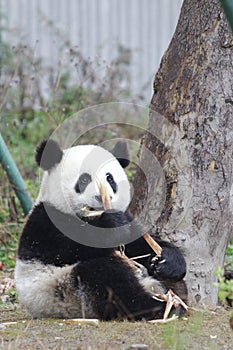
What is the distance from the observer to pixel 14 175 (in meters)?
7.23

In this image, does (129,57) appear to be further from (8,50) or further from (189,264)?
(189,264)

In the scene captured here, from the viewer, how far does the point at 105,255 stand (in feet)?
16.7

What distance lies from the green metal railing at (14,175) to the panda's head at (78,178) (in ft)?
6.04

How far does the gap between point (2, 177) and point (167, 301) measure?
3.80 meters

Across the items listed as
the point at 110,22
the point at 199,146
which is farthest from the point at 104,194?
the point at 110,22

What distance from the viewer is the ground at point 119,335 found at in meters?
4.37

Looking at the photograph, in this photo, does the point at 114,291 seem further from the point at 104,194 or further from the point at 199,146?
the point at 199,146

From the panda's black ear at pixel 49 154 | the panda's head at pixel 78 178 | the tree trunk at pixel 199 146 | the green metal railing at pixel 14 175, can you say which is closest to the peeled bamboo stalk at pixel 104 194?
the panda's head at pixel 78 178

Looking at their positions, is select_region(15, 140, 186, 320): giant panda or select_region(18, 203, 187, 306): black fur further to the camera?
select_region(18, 203, 187, 306): black fur

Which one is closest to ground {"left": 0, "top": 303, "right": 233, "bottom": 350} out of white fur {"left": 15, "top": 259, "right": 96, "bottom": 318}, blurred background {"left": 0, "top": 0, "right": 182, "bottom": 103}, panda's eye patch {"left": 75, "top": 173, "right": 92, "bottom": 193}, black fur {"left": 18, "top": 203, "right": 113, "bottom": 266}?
white fur {"left": 15, "top": 259, "right": 96, "bottom": 318}

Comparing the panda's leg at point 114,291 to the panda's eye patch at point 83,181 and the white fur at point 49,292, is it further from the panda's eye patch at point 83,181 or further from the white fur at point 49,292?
the panda's eye patch at point 83,181

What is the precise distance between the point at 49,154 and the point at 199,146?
1087 mm

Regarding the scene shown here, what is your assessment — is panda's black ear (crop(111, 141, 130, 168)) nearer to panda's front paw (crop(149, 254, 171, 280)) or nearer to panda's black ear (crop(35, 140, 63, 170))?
panda's black ear (crop(35, 140, 63, 170))

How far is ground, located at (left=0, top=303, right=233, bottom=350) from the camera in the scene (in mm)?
4371
